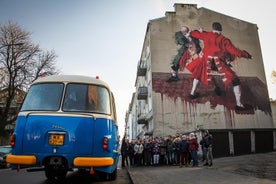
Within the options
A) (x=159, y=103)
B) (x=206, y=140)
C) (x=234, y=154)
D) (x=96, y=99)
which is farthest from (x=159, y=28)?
(x=96, y=99)

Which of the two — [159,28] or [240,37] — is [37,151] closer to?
[159,28]

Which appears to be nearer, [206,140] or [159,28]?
[206,140]

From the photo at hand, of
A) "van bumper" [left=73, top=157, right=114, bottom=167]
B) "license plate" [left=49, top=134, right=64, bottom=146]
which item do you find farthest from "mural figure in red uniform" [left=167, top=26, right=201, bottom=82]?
"license plate" [left=49, top=134, right=64, bottom=146]

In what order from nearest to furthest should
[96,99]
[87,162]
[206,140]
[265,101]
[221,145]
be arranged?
1. [87,162]
2. [96,99]
3. [206,140]
4. [221,145]
5. [265,101]

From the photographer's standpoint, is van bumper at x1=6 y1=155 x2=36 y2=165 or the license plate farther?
the license plate

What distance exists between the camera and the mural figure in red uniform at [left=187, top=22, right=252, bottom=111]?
3300 centimetres

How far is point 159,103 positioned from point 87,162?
85.1ft

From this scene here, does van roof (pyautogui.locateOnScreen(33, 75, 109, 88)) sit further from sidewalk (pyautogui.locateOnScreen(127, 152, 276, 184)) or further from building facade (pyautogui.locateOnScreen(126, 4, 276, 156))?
building facade (pyautogui.locateOnScreen(126, 4, 276, 156))

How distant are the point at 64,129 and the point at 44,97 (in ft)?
3.76

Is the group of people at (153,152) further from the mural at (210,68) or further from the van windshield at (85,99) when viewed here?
the mural at (210,68)

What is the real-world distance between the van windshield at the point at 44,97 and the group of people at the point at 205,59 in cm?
2619

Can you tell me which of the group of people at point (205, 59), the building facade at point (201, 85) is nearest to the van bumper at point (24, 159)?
the building facade at point (201, 85)

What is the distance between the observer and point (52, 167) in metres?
6.73

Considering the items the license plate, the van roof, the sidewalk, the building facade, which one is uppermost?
the building facade
